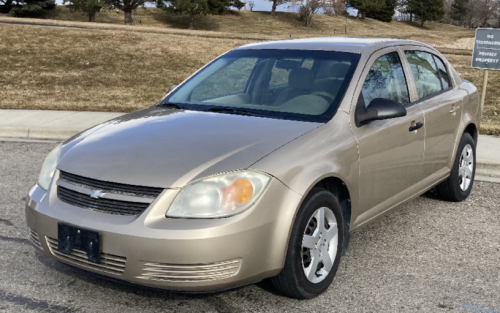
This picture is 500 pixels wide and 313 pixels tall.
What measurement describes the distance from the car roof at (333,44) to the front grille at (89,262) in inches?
93.4

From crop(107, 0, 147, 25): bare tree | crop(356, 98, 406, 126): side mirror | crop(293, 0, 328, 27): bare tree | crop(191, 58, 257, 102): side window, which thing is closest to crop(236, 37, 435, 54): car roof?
crop(191, 58, 257, 102): side window

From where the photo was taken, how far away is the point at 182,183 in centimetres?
331

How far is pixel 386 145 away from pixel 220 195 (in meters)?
1.60

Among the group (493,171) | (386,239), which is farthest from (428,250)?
(493,171)

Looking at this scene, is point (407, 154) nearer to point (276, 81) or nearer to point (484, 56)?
point (276, 81)

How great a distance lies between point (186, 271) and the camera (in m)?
3.24

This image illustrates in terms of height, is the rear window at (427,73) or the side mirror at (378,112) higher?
the rear window at (427,73)

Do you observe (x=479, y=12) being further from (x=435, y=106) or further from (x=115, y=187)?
(x=115, y=187)

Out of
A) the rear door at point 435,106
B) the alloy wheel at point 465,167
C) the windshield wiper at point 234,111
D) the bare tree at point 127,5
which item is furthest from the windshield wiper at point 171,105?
the bare tree at point 127,5

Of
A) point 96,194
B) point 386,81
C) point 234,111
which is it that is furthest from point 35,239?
point 386,81

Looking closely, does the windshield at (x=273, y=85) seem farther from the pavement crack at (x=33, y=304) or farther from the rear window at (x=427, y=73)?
the pavement crack at (x=33, y=304)

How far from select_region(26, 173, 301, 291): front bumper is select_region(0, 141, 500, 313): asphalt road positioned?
1.28 ft

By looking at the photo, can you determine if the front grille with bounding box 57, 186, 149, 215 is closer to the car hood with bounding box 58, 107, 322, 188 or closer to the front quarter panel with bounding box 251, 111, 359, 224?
the car hood with bounding box 58, 107, 322, 188

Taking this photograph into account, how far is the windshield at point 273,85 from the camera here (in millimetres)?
4297
